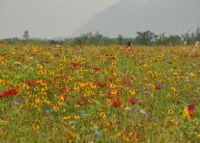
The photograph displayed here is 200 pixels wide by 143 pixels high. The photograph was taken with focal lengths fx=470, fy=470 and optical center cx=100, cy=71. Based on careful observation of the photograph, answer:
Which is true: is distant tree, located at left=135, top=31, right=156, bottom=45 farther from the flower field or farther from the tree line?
the flower field

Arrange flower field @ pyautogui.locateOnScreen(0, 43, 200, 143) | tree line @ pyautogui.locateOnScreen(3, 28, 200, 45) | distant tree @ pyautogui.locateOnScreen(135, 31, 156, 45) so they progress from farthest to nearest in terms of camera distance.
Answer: distant tree @ pyautogui.locateOnScreen(135, 31, 156, 45) < tree line @ pyautogui.locateOnScreen(3, 28, 200, 45) < flower field @ pyautogui.locateOnScreen(0, 43, 200, 143)

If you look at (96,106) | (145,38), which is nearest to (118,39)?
(145,38)

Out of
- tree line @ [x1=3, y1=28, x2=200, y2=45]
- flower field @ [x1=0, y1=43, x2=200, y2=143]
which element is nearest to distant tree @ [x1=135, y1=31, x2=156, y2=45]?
tree line @ [x1=3, y1=28, x2=200, y2=45]

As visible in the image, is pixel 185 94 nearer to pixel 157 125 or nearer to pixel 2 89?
pixel 157 125

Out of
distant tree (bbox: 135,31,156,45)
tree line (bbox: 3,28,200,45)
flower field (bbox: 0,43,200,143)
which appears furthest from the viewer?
distant tree (bbox: 135,31,156,45)

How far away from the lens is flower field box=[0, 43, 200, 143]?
7.71 meters

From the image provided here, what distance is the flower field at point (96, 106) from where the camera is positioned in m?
7.71

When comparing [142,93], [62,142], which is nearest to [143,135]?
[62,142]

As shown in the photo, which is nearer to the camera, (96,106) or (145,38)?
(96,106)

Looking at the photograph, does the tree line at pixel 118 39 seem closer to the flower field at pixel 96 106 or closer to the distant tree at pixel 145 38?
the distant tree at pixel 145 38

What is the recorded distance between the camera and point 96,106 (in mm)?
9062

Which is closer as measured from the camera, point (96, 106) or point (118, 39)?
point (96, 106)

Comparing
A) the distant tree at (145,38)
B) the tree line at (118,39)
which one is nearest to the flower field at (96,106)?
the tree line at (118,39)

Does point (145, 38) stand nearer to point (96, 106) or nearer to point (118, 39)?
point (118, 39)
